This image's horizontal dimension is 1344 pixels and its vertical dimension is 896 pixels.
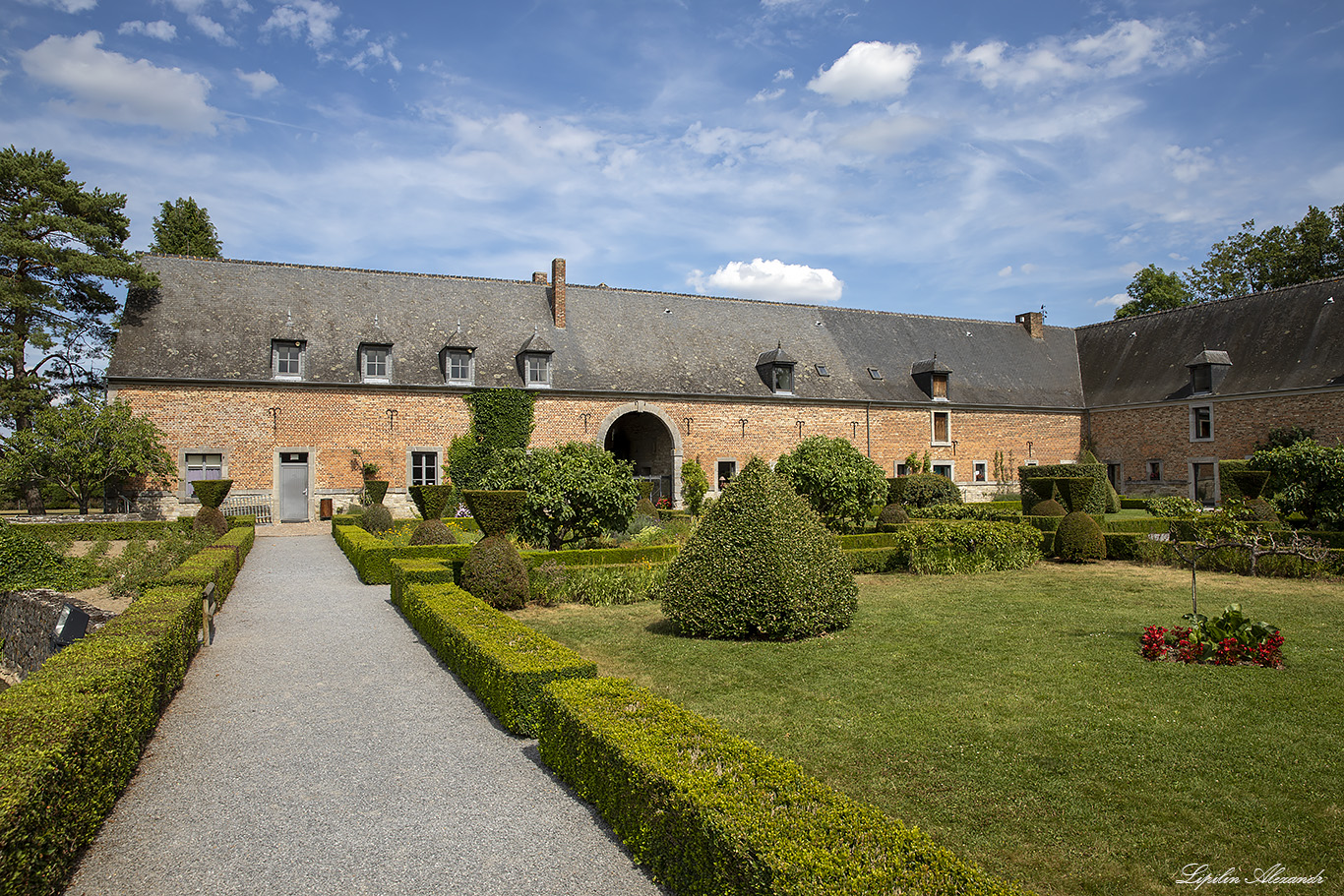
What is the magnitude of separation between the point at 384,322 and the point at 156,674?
64.3 ft

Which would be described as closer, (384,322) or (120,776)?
(120,776)

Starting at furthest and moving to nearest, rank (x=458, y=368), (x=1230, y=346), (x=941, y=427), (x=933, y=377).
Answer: (x=941, y=427)
(x=933, y=377)
(x=1230, y=346)
(x=458, y=368)

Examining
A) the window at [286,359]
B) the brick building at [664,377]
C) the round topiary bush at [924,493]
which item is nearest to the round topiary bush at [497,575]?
the brick building at [664,377]

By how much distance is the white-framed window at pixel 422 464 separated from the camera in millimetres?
23047

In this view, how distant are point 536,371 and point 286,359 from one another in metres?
7.07

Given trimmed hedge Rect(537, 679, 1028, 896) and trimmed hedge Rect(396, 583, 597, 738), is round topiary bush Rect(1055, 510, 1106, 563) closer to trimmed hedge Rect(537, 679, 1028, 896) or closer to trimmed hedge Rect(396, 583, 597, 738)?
trimmed hedge Rect(396, 583, 597, 738)

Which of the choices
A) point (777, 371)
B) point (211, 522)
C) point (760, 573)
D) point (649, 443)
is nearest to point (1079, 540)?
A: point (760, 573)

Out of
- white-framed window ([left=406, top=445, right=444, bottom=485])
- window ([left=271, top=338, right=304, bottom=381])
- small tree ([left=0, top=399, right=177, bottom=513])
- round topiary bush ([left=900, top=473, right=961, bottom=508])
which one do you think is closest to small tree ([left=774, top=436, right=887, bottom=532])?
round topiary bush ([left=900, top=473, right=961, bottom=508])

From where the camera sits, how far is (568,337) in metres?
25.8

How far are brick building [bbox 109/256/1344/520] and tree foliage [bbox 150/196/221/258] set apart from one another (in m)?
10.5

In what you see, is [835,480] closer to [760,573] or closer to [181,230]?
[760,573]

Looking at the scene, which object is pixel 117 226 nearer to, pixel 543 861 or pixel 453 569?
pixel 453 569

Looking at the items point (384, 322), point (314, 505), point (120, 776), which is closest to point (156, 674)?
point (120, 776)

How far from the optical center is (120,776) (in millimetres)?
4727
